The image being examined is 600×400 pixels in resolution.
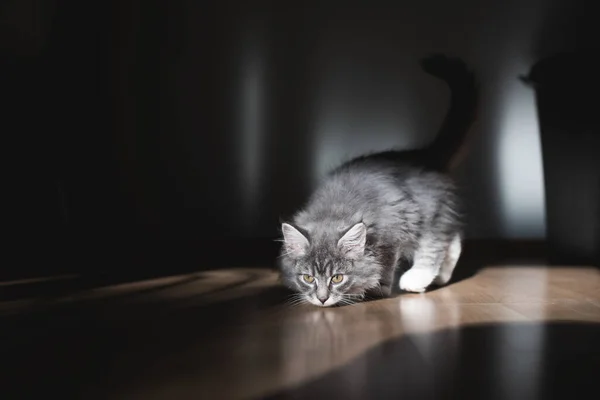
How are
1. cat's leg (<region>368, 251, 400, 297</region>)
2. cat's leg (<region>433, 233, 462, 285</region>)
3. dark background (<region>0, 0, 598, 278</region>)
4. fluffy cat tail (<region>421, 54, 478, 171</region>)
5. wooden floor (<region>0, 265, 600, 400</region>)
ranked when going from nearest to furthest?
wooden floor (<region>0, 265, 600, 400</region>) < cat's leg (<region>368, 251, 400, 297</region>) < cat's leg (<region>433, 233, 462, 285</region>) < fluffy cat tail (<region>421, 54, 478, 171</region>) < dark background (<region>0, 0, 598, 278</region>)

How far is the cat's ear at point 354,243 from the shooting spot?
185cm

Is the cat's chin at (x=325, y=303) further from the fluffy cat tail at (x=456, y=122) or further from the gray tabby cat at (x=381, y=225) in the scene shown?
the fluffy cat tail at (x=456, y=122)

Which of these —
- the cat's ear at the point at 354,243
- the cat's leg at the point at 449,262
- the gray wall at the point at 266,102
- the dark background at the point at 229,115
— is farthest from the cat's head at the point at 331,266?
the gray wall at the point at 266,102

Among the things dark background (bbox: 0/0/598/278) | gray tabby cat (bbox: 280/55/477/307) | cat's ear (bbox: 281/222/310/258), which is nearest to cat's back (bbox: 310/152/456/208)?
gray tabby cat (bbox: 280/55/477/307)

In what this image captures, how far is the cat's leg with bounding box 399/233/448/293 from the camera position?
2.05 m

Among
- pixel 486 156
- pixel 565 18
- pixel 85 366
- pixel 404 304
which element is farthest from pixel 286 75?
pixel 85 366

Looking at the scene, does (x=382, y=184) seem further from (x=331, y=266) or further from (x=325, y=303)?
(x=325, y=303)

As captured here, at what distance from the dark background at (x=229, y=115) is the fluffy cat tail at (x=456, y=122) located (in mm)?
401

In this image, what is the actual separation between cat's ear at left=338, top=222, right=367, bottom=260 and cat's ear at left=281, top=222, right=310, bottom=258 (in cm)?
11

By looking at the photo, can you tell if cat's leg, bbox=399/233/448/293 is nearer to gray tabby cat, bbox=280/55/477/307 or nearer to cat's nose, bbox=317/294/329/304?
gray tabby cat, bbox=280/55/477/307

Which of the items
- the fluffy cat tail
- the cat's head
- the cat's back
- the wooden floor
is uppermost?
the fluffy cat tail

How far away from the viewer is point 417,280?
205cm

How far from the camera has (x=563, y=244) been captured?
2.82 metres

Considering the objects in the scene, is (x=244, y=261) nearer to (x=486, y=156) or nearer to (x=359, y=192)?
(x=359, y=192)
